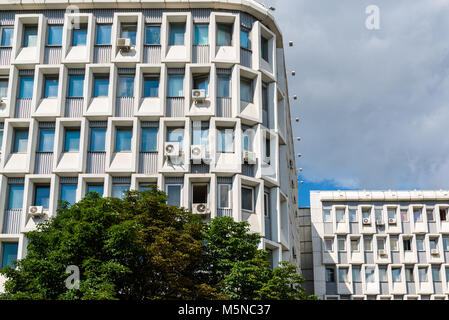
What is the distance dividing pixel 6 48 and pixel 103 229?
15304 millimetres

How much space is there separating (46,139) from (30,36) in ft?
18.4

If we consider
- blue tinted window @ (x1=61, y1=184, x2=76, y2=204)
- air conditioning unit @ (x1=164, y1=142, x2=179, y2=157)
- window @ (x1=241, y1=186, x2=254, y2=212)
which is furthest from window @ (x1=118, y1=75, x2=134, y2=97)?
window @ (x1=241, y1=186, x2=254, y2=212)

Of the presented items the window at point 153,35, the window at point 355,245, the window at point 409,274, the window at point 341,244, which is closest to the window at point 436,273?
the window at point 409,274

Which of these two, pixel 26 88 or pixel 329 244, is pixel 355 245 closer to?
pixel 329 244

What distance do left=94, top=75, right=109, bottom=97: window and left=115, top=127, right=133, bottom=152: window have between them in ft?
6.40

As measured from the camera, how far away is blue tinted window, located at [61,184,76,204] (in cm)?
2847

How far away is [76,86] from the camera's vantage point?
98.3ft

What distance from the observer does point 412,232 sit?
52.1 m

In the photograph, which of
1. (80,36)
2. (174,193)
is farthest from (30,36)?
(174,193)

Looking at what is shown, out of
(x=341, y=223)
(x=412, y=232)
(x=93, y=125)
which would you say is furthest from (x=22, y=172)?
(x=412, y=232)

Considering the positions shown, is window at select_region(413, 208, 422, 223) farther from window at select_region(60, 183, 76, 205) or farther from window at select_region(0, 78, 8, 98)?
window at select_region(0, 78, 8, 98)

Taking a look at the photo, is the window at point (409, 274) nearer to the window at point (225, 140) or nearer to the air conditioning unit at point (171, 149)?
the window at point (225, 140)

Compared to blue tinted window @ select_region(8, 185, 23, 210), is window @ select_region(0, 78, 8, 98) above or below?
above
